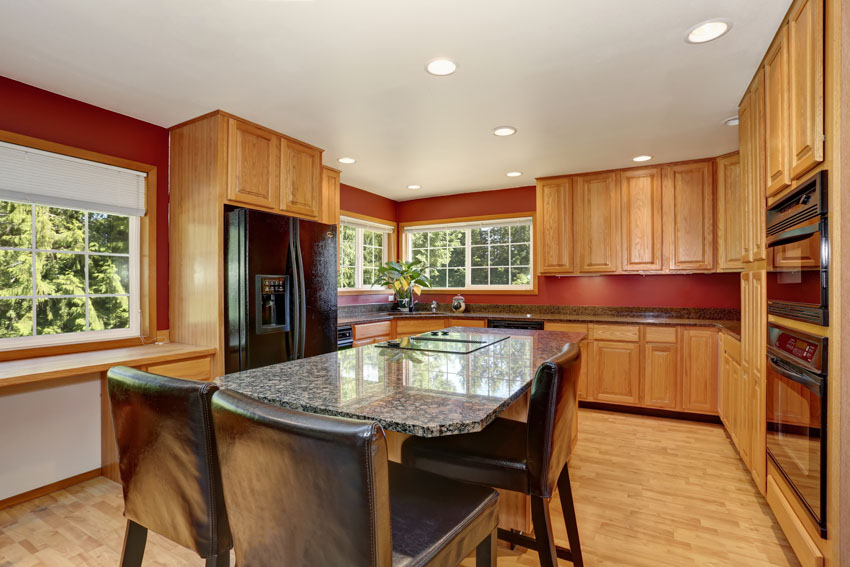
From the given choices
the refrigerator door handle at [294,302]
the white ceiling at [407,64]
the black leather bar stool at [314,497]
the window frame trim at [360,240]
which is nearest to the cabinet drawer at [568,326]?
the white ceiling at [407,64]

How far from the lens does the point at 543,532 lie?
1.34 m

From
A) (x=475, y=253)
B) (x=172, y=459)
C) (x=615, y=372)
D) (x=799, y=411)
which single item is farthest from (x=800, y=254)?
(x=475, y=253)

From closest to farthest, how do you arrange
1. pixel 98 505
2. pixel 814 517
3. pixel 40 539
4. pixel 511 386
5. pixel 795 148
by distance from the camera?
pixel 511 386 < pixel 814 517 < pixel 795 148 < pixel 40 539 < pixel 98 505

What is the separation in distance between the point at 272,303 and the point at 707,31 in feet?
9.46

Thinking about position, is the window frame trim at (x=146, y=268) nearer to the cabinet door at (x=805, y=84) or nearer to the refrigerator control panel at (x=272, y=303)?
the refrigerator control panel at (x=272, y=303)

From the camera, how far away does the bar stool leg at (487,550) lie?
1.20 m

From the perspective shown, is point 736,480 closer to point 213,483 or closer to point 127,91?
point 213,483

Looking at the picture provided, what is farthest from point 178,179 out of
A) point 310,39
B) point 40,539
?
point 40,539

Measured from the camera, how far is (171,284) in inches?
125

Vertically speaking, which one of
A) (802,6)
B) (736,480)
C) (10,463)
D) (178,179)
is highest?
(802,6)

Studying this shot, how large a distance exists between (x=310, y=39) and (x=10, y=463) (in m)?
Result: 2.78

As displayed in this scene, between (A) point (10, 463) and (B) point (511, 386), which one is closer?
(B) point (511, 386)

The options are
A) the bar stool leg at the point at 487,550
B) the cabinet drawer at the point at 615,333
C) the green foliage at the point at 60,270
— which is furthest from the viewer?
the cabinet drawer at the point at 615,333

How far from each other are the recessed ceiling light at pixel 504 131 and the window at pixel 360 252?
2.21 metres
